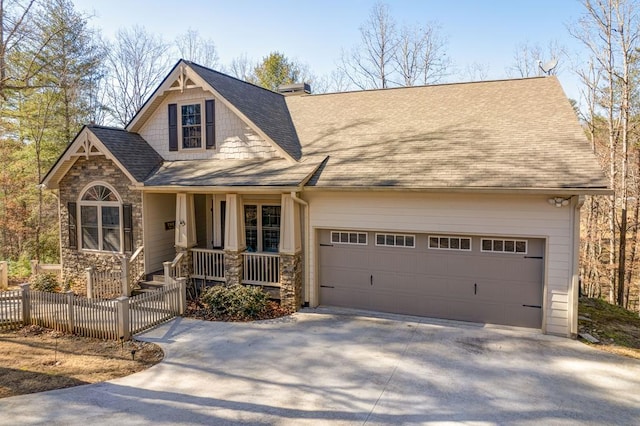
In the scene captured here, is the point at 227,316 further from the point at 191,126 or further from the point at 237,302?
the point at 191,126

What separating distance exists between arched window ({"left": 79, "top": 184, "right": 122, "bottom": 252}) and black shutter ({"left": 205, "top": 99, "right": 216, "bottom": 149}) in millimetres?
3224

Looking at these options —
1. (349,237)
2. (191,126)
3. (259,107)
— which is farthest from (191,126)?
(349,237)

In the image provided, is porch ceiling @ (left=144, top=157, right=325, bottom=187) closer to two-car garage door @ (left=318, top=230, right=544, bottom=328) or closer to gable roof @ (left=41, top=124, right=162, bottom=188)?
gable roof @ (left=41, top=124, right=162, bottom=188)

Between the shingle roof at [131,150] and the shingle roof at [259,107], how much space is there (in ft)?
10.0

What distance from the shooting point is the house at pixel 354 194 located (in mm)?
9391

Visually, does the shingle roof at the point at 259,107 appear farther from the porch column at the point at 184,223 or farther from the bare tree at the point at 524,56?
the bare tree at the point at 524,56

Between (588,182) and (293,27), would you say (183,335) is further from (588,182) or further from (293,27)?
(293,27)

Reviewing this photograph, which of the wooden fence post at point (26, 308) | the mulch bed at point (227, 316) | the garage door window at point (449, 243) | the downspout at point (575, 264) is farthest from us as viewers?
the mulch bed at point (227, 316)

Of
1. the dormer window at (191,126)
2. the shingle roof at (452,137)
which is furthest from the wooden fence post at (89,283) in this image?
the shingle roof at (452,137)

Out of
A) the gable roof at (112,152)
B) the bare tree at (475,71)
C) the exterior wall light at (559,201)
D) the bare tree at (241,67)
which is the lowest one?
the exterior wall light at (559,201)

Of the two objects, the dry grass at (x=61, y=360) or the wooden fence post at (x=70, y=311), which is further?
the wooden fence post at (x=70, y=311)

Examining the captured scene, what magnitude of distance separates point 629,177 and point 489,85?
905 cm

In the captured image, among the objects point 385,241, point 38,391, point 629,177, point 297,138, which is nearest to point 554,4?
point 629,177

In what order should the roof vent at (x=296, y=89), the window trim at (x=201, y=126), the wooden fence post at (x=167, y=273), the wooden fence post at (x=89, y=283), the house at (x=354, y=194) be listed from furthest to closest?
the roof vent at (x=296, y=89), the window trim at (x=201, y=126), the wooden fence post at (x=89, y=283), the wooden fence post at (x=167, y=273), the house at (x=354, y=194)
